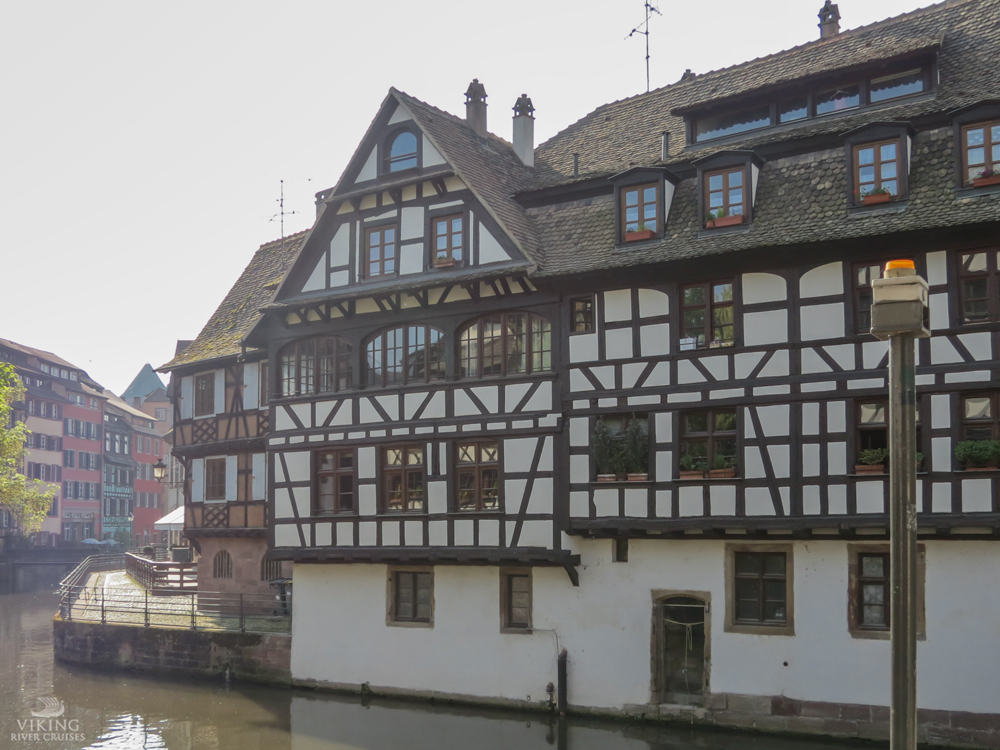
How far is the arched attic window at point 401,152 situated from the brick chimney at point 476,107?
3.35m

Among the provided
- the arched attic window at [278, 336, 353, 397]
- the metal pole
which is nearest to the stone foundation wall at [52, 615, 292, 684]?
the arched attic window at [278, 336, 353, 397]

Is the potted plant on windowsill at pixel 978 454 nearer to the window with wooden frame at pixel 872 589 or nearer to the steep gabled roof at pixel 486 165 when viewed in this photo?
the window with wooden frame at pixel 872 589

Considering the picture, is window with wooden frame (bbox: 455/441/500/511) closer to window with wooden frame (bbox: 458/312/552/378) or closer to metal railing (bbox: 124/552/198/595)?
window with wooden frame (bbox: 458/312/552/378)

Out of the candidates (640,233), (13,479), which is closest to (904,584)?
(640,233)

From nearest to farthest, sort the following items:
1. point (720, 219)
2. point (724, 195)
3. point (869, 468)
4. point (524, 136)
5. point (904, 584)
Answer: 1. point (904, 584)
2. point (869, 468)
3. point (720, 219)
4. point (724, 195)
5. point (524, 136)

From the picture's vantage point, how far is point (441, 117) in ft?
83.5

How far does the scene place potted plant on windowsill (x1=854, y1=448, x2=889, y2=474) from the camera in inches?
701

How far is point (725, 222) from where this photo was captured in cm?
1994

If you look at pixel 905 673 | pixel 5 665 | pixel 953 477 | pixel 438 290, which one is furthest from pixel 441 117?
pixel 905 673

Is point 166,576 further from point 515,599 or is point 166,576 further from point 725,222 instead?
point 725,222

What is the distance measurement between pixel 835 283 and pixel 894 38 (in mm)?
6151

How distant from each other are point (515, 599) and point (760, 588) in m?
5.20

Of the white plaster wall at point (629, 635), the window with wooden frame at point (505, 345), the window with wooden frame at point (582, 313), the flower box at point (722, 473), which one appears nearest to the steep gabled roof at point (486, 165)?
the window with wooden frame at point (582, 313)

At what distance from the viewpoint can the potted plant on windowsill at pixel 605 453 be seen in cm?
2038
